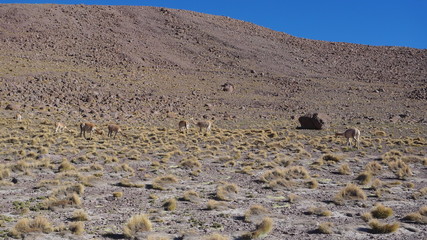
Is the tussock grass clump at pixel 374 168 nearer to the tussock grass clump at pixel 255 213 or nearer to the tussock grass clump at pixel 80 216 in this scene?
the tussock grass clump at pixel 255 213

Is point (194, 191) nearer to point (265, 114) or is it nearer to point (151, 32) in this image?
point (265, 114)

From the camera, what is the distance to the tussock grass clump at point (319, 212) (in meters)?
10.4

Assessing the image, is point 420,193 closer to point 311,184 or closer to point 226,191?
point 311,184

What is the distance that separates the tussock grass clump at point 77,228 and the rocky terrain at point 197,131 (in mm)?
29

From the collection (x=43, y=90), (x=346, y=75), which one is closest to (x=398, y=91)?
(x=346, y=75)

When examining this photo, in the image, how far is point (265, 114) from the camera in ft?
159

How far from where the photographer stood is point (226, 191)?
504 inches

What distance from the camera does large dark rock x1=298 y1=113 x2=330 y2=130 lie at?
35906 mm

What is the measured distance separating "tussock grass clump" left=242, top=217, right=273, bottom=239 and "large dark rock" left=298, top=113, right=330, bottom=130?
1099 inches

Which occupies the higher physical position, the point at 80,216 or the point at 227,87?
the point at 227,87

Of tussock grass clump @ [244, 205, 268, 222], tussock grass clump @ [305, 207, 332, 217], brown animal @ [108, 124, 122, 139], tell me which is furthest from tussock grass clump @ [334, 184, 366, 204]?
brown animal @ [108, 124, 122, 139]

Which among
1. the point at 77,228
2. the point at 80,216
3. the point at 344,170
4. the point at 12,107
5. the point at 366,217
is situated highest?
the point at 12,107

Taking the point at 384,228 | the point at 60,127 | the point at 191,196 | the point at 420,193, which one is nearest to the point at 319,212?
the point at 384,228

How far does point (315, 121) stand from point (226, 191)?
24.8m
